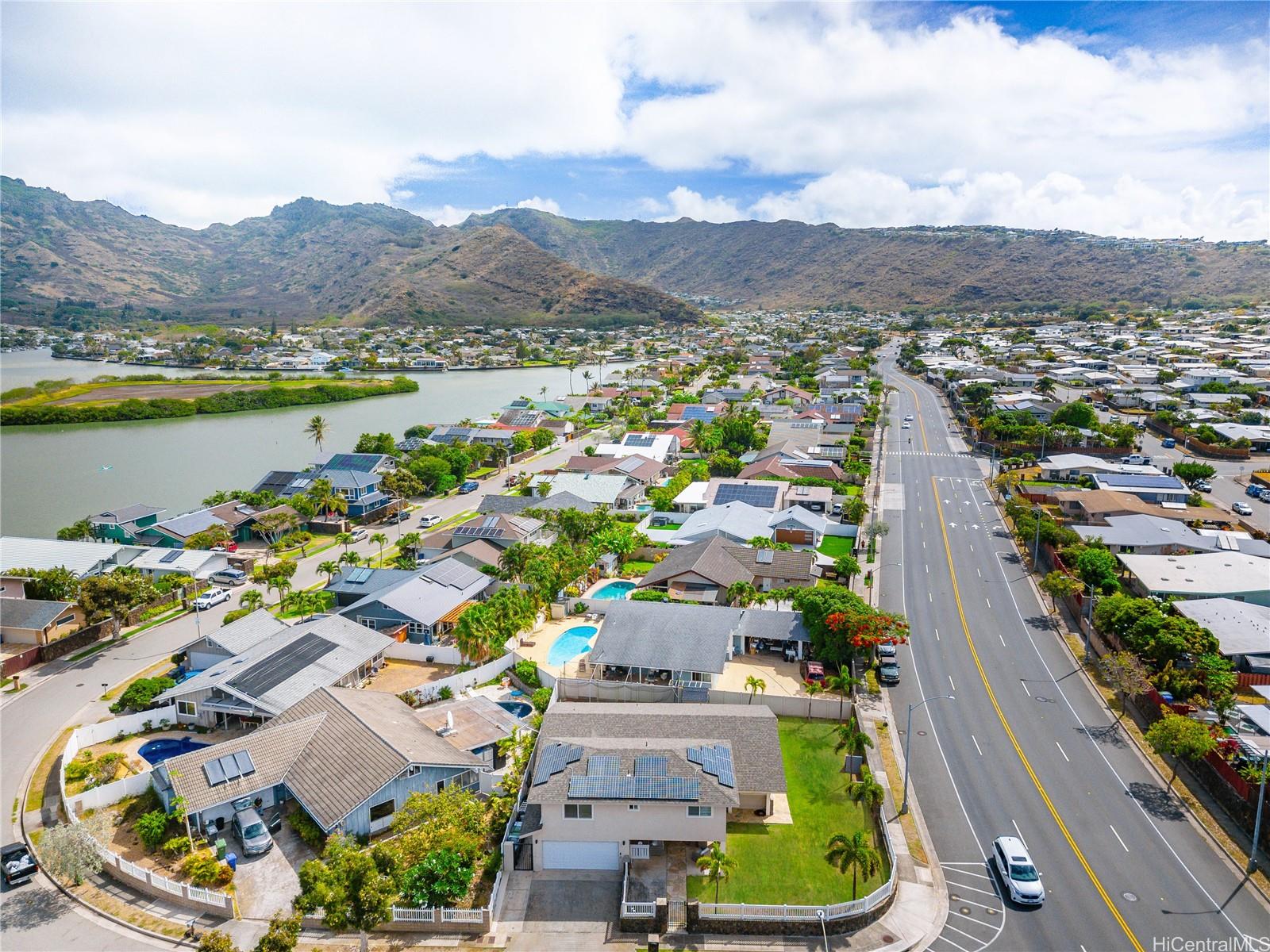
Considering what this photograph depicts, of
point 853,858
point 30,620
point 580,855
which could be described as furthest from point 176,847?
point 30,620

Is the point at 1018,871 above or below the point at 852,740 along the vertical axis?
below

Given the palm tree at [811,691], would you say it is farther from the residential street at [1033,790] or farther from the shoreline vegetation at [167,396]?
the shoreline vegetation at [167,396]

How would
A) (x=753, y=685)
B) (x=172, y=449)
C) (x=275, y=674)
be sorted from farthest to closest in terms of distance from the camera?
(x=172, y=449), (x=753, y=685), (x=275, y=674)

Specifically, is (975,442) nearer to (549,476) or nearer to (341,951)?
(549,476)

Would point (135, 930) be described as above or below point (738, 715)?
below

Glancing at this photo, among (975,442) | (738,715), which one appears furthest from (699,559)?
(975,442)

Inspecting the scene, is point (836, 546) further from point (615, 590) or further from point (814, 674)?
point (814, 674)

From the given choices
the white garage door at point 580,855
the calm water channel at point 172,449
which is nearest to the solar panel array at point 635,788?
the white garage door at point 580,855
